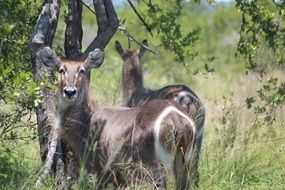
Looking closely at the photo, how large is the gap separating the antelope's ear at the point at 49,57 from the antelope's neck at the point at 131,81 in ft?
10.8

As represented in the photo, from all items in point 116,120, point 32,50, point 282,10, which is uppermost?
point 282,10

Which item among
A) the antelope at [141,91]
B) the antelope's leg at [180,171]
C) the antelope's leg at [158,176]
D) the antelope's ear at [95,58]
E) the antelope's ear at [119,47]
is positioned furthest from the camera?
the antelope's ear at [119,47]

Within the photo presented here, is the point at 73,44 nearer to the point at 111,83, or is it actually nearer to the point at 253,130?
the point at 253,130

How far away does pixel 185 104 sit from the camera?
8.12m

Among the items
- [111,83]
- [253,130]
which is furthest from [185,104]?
[111,83]

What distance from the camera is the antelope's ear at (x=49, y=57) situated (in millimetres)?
6684

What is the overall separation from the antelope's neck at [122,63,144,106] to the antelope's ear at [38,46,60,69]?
10.8ft

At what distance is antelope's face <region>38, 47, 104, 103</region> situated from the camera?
22.1 ft

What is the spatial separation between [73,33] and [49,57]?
678mm

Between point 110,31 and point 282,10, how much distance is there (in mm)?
1692

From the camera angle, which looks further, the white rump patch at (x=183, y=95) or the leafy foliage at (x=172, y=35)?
the leafy foliage at (x=172, y=35)

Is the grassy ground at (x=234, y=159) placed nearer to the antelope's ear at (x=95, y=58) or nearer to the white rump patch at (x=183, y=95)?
the white rump patch at (x=183, y=95)

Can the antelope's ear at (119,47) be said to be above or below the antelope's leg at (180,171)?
Result: above

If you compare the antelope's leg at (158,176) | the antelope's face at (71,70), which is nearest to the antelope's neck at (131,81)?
the antelope's face at (71,70)
